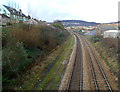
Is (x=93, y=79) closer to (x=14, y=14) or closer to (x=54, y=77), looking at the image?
(x=54, y=77)

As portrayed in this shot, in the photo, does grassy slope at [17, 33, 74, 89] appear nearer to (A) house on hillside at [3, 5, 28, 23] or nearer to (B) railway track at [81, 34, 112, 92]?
(B) railway track at [81, 34, 112, 92]

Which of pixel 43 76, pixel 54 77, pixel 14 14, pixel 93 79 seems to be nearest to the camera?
pixel 93 79

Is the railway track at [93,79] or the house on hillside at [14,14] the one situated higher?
the house on hillside at [14,14]

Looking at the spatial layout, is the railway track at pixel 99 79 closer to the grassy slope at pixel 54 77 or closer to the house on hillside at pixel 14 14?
the grassy slope at pixel 54 77

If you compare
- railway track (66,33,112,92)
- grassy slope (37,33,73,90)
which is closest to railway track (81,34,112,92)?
railway track (66,33,112,92)

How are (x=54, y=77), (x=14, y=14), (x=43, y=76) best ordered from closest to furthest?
(x=54, y=77)
(x=43, y=76)
(x=14, y=14)

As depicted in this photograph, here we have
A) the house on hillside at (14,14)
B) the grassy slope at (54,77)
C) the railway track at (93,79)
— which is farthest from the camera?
the house on hillside at (14,14)

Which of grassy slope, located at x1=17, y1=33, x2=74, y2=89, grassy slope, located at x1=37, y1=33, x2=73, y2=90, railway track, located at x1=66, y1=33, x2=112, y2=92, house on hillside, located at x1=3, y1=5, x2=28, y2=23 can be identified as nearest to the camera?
railway track, located at x1=66, y1=33, x2=112, y2=92

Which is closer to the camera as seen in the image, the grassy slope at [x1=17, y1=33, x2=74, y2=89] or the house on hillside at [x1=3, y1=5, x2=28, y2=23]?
the grassy slope at [x1=17, y1=33, x2=74, y2=89]

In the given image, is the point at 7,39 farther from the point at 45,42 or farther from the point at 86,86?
the point at 45,42

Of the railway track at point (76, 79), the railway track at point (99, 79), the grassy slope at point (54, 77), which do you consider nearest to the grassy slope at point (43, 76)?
the grassy slope at point (54, 77)

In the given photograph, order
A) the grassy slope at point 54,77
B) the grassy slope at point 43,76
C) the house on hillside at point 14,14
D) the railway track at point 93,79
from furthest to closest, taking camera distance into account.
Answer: the house on hillside at point 14,14, the grassy slope at point 43,76, the grassy slope at point 54,77, the railway track at point 93,79

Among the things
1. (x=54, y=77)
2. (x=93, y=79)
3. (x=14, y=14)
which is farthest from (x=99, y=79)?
(x=14, y=14)

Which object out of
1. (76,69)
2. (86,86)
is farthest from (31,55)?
(86,86)
